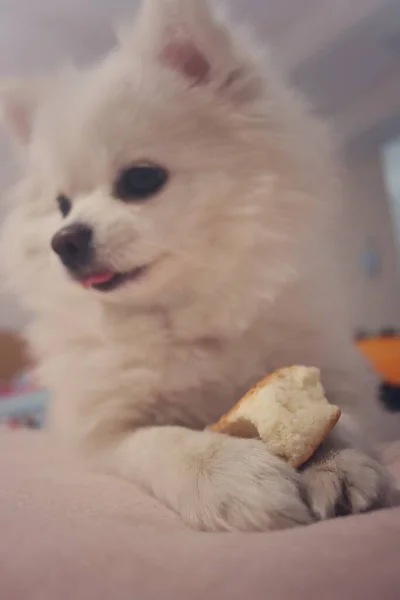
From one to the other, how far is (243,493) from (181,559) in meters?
0.16

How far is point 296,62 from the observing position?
12.0ft

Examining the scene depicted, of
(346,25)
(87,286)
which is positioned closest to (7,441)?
(87,286)

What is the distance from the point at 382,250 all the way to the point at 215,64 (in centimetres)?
420

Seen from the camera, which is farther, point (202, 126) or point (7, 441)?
point (7, 441)

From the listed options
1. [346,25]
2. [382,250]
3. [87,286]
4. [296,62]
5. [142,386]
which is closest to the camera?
[142,386]

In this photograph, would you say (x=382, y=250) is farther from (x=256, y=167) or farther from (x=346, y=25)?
(x=256, y=167)

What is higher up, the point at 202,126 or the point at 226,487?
the point at 202,126

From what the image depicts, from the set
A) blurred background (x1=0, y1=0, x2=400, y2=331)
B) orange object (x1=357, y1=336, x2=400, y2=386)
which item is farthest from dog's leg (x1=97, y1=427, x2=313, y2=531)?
blurred background (x1=0, y1=0, x2=400, y2=331)

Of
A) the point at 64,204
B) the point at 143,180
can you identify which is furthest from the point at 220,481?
the point at 64,204

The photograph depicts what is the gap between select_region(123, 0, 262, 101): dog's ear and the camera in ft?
4.10

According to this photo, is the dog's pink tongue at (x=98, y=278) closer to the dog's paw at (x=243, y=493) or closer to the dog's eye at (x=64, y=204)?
the dog's eye at (x=64, y=204)

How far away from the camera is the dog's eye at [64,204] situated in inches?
55.6

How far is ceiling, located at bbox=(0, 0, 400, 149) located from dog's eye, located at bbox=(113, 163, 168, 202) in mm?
2129

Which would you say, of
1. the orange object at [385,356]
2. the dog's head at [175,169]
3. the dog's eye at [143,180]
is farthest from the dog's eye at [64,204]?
the orange object at [385,356]
